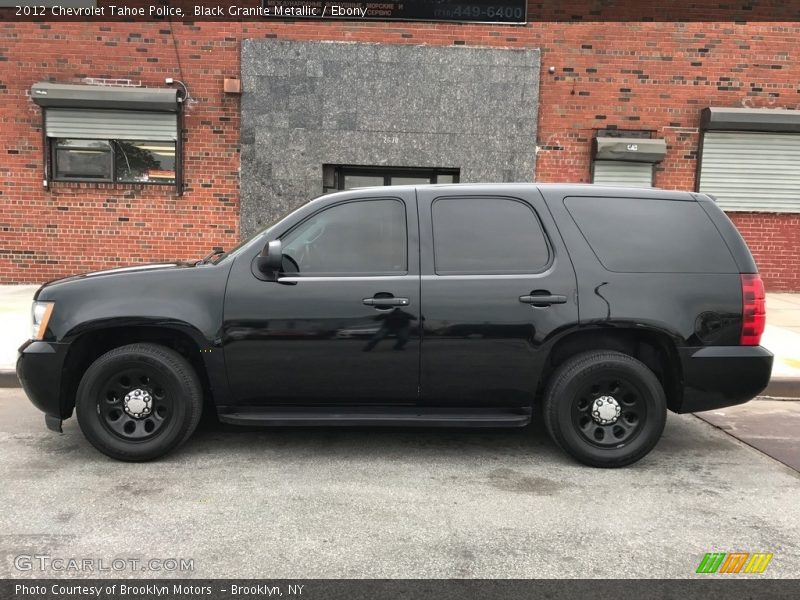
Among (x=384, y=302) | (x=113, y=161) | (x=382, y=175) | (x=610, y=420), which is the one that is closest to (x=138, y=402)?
(x=384, y=302)

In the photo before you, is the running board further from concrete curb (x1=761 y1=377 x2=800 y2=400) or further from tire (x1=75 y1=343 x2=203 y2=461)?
concrete curb (x1=761 y1=377 x2=800 y2=400)

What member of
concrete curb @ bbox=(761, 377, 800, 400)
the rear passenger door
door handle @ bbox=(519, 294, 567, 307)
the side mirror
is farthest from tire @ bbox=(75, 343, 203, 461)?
concrete curb @ bbox=(761, 377, 800, 400)

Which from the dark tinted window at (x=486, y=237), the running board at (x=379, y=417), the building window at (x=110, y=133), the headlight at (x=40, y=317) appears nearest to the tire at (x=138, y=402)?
the running board at (x=379, y=417)

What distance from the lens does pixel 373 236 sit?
4.06 m

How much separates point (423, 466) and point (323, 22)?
9.52 m

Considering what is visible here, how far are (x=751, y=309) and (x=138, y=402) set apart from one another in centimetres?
398

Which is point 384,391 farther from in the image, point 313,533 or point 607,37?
point 607,37

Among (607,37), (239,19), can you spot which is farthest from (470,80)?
(239,19)

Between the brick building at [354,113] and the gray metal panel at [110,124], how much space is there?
0.04 metres

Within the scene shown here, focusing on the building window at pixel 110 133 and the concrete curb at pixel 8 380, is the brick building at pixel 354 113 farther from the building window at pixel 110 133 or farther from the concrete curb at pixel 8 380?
the concrete curb at pixel 8 380

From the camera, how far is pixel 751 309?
3.95 metres

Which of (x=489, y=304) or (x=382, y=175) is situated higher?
(x=382, y=175)

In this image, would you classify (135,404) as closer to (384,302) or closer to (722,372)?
(384,302)

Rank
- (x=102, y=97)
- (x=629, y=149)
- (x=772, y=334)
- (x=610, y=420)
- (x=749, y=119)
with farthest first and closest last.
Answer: (x=749, y=119) → (x=629, y=149) → (x=102, y=97) → (x=772, y=334) → (x=610, y=420)
